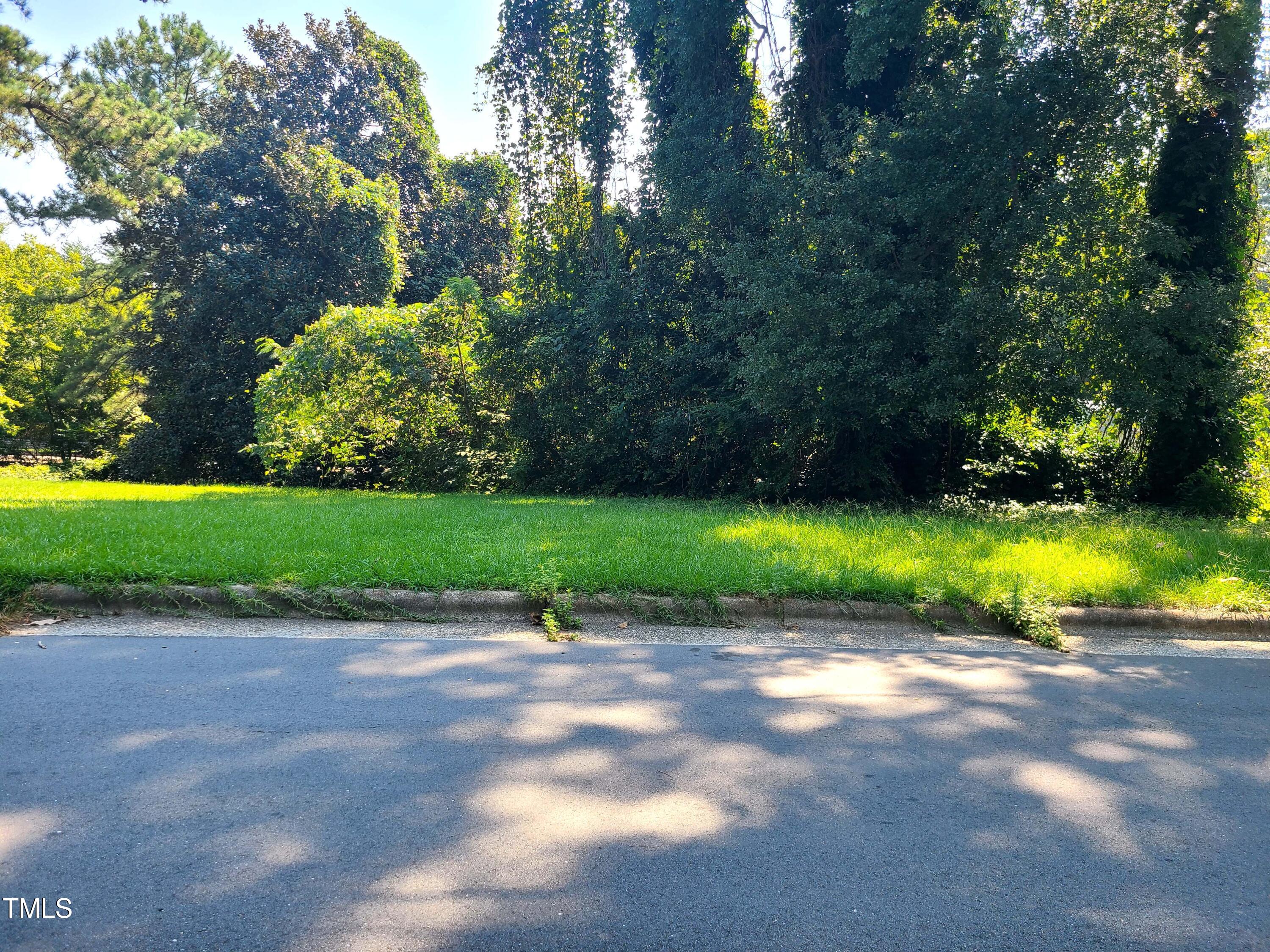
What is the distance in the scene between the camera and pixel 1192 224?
1380 cm

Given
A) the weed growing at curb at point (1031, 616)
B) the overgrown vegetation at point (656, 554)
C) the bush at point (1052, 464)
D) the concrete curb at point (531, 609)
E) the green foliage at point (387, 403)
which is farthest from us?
the green foliage at point (387, 403)

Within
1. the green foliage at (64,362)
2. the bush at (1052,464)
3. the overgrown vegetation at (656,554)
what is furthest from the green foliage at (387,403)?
the green foliage at (64,362)

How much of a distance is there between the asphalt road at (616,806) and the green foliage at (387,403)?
14.3 meters

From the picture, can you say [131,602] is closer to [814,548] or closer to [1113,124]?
[814,548]

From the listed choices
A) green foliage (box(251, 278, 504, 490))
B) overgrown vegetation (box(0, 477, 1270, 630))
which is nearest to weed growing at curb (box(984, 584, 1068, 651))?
overgrown vegetation (box(0, 477, 1270, 630))

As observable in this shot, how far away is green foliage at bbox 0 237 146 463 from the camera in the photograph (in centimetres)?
2773

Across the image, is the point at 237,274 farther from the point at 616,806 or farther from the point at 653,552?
the point at 616,806

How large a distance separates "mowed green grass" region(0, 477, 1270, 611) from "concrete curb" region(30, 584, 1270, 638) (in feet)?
0.46

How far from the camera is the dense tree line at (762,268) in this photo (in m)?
11.4

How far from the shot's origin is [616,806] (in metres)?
2.79

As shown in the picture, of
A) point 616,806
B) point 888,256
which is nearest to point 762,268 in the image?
point 888,256

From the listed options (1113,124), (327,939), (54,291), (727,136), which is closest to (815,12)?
(727,136)

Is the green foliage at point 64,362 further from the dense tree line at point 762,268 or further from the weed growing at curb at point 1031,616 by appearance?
the weed growing at curb at point 1031,616

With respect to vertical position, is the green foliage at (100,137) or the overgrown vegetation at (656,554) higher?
the green foliage at (100,137)
